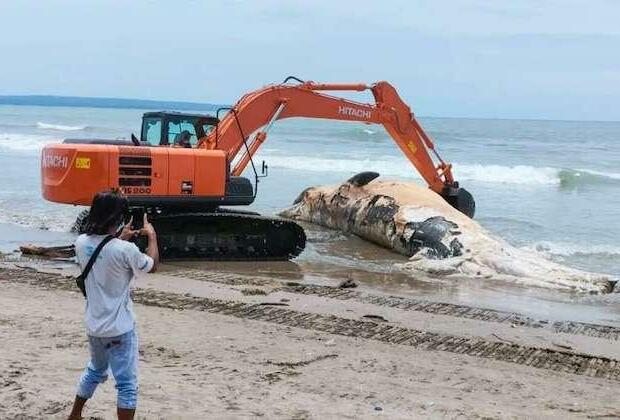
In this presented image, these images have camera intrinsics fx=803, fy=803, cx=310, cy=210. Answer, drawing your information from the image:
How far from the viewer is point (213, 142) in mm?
12117

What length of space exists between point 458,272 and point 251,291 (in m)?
3.74

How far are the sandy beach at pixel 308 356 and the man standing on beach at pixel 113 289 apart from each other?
2.09 feet

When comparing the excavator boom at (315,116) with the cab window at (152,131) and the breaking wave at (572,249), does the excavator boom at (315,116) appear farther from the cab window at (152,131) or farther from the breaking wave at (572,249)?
the breaking wave at (572,249)

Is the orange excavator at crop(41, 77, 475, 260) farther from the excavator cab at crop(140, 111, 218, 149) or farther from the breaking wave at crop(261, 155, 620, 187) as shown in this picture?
Answer: the breaking wave at crop(261, 155, 620, 187)

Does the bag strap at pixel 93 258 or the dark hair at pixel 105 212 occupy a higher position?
the dark hair at pixel 105 212

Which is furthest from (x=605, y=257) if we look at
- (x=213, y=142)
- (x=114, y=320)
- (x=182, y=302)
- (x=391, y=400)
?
(x=114, y=320)

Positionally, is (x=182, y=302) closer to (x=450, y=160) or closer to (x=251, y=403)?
(x=251, y=403)

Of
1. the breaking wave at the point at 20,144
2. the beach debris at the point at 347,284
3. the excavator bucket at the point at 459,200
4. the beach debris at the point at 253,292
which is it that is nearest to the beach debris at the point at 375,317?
the beach debris at the point at 253,292

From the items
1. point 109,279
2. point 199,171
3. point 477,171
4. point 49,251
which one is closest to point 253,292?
point 199,171

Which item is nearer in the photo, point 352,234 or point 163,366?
point 163,366

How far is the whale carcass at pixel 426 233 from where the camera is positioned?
37.0 feet

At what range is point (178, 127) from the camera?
→ 12.4 meters

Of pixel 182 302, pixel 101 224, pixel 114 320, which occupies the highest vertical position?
pixel 101 224

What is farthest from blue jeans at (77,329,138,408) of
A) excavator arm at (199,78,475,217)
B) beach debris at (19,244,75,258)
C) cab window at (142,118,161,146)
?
cab window at (142,118,161,146)
